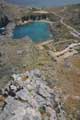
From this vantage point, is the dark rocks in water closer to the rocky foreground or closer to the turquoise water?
the turquoise water

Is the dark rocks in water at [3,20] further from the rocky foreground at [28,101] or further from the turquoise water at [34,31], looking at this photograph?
the rocky foreground at [28,101]

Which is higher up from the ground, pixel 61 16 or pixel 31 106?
pixel 31 106

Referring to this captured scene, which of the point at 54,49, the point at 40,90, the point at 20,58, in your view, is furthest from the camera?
the point at 54,49

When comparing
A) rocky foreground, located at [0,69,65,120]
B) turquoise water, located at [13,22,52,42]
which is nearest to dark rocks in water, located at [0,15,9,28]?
turquoise water, located at [13,22,52,42]

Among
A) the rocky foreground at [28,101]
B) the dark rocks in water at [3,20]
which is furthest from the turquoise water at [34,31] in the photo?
the rocky foreground at [28,101]

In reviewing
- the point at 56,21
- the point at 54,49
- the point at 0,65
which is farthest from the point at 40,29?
the point at 0,65

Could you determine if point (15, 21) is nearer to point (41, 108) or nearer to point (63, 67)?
point (63, 67)
